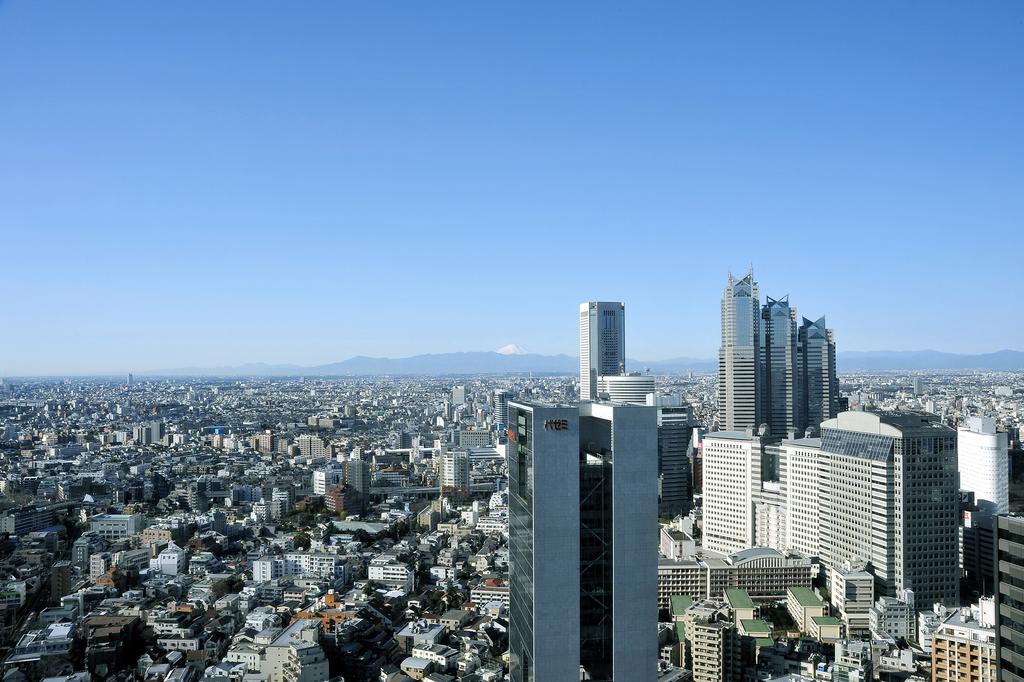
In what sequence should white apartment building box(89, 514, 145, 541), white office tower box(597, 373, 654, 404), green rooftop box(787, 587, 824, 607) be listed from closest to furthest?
green rooftop box(787, 587, 824, 607) < white apartment building box(89, 514, 145, 541) < white office tower box(597, 373, 654, 404)

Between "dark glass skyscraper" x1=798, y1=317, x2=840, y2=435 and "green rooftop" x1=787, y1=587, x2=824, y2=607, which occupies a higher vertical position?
"dark glass skyscraper" x1=798, y1=317, x2=840, y2=435

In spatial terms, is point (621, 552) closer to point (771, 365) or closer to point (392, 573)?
point (392, 573)

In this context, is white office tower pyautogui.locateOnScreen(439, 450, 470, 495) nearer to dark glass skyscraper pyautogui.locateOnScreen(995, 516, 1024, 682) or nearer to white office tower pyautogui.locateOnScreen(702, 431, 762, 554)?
white office tower pyautogui.locateOnScreen(702, 431, 762, 554)

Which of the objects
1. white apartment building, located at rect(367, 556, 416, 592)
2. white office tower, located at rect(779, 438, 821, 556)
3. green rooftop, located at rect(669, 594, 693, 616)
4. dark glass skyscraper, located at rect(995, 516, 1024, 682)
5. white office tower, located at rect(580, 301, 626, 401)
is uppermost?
white office tower, located at rect(580, 301, 626, 401)

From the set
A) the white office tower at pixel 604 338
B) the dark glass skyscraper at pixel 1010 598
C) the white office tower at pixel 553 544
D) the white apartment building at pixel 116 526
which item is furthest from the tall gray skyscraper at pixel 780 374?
the white office tower at pixel 553 544

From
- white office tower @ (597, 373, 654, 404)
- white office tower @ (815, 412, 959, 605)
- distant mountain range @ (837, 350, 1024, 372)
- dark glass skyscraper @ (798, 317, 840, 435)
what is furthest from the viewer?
distant mountain range @ (837, 350, 1024, 372)

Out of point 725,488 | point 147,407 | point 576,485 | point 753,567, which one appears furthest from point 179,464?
point 576,485

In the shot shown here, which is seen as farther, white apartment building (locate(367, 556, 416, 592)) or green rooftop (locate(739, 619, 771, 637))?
white apartment building (locate(367, 556, 416, 592))

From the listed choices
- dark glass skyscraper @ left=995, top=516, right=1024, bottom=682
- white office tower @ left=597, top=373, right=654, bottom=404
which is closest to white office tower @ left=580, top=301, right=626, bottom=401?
Result: white office tower @ left=597, top=373, right=654, bottom=404
